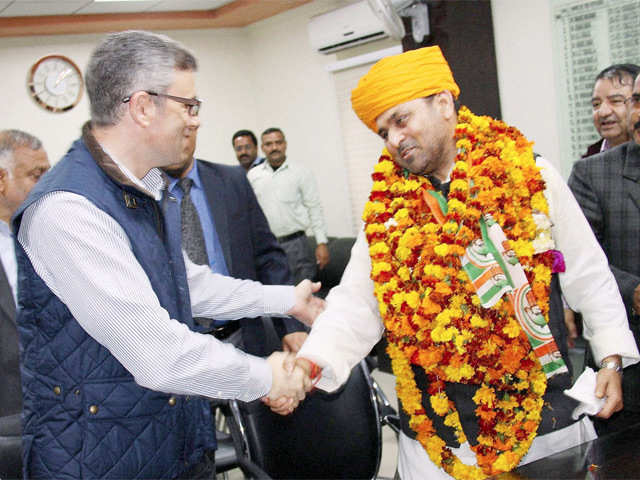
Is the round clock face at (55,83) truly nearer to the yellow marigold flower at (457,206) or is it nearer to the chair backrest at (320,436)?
the chair backrest at (320,436)

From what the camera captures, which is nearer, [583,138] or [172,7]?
[583,138]

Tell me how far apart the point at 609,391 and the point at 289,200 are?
4.87 m

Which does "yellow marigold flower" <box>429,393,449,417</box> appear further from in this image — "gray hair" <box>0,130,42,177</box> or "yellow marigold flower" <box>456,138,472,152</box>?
"gray hair" <box>0,130,42,177</box>

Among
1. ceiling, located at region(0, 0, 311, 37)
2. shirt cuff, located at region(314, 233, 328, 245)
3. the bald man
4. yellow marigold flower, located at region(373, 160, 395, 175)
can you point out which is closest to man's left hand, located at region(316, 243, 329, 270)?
shirt cuff, located at region(314, 233, 328, 245)

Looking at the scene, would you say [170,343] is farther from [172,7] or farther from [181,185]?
[172,7]

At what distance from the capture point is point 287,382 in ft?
6.33

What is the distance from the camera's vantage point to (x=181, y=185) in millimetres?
3283

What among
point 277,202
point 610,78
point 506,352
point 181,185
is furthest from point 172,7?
point 506,352

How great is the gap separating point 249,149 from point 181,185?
367 centimetres

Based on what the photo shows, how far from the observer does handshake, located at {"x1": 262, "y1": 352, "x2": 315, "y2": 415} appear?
75.5 inches

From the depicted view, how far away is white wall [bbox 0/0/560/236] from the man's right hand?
18.4 ft

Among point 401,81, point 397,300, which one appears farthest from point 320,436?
point 401,81

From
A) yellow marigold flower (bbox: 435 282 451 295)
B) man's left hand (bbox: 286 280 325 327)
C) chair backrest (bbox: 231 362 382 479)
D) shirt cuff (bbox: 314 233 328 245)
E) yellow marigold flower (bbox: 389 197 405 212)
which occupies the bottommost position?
chair backrest (bbox: 231 362 382 479)

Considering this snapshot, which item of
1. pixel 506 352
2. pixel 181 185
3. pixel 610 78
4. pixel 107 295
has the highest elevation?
pixel 610 78
